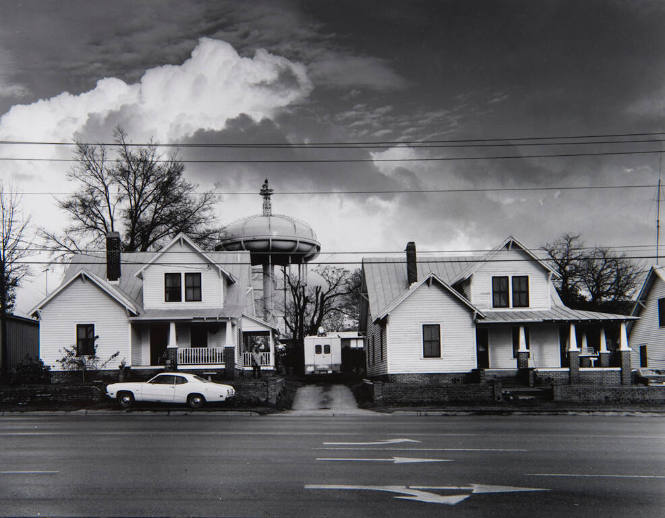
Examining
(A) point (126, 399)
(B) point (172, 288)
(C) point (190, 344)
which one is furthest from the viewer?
(C) point (190, 344)

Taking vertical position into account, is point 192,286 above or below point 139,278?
below

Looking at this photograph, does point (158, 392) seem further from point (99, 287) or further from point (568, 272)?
point (568, 272)

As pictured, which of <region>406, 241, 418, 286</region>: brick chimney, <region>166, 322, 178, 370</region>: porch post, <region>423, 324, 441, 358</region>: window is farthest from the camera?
<region>406, 241, 418, 286</region>: brick chimney

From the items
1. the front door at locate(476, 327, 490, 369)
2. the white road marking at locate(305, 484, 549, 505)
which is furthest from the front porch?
the white road marking at locate(305, 484, 549, 505)

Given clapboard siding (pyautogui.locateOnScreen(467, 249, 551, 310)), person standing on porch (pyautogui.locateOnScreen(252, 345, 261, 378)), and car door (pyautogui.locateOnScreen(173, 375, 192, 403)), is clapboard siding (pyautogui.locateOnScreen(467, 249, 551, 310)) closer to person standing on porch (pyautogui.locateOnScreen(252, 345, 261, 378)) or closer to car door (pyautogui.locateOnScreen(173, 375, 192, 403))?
person standing on porch (pyautogui.locateOnScreen(252, 345, 261, 378))

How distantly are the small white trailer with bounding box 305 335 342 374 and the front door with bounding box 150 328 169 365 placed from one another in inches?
499

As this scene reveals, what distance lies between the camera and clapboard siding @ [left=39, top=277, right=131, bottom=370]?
38.5 m

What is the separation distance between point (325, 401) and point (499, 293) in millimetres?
11279

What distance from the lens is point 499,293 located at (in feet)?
132

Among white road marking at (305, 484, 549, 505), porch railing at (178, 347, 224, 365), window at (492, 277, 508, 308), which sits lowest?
white road marking at (305, 484, 549, 505)

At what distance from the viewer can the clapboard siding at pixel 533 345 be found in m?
40.1

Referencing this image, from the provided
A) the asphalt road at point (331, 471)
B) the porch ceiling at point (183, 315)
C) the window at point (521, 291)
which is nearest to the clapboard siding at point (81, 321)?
the porch ceiling at point (183, 315)

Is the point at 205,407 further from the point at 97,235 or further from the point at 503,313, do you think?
the point at 97,235

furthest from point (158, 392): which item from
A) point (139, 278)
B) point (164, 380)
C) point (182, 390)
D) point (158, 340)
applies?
point (139, 278)
